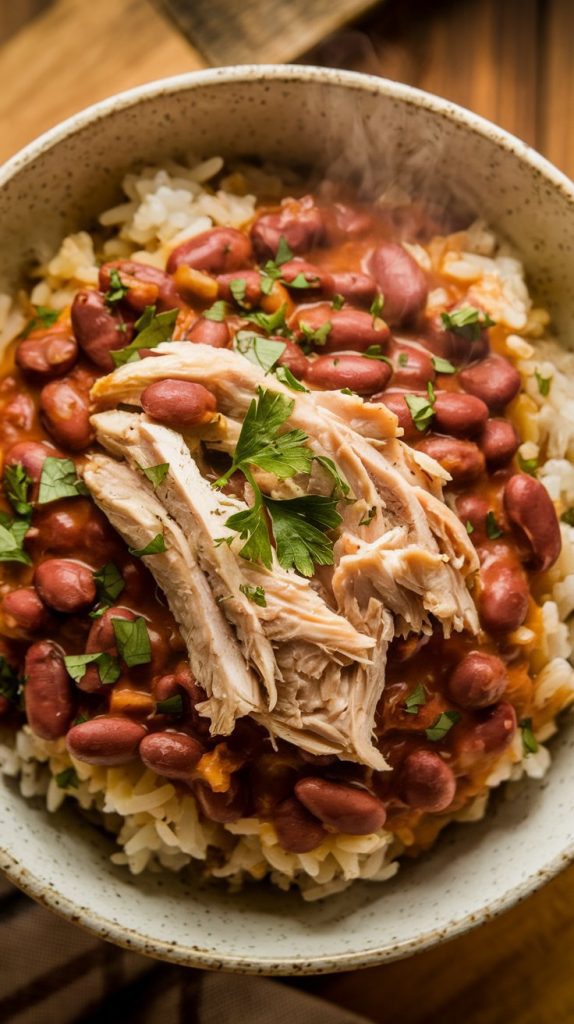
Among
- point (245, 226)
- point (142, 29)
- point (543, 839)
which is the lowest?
point (543, 839)

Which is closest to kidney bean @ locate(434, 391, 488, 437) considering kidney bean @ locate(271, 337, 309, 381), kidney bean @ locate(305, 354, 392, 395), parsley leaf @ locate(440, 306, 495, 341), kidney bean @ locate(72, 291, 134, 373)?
kidney bean @ locate(305, 354, 392, 395)

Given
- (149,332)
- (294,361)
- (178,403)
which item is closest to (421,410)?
(294,361)

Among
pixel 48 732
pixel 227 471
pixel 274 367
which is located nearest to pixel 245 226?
pixel 274 367

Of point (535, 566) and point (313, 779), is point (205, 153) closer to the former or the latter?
point (535, 566)

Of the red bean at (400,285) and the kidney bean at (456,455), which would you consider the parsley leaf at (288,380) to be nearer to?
the kidney bean at (456,455)

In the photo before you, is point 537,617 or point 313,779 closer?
point 313,779

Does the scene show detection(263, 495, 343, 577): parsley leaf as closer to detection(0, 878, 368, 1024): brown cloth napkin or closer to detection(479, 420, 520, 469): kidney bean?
detection(479, 420, 520, 469): kidney bean
